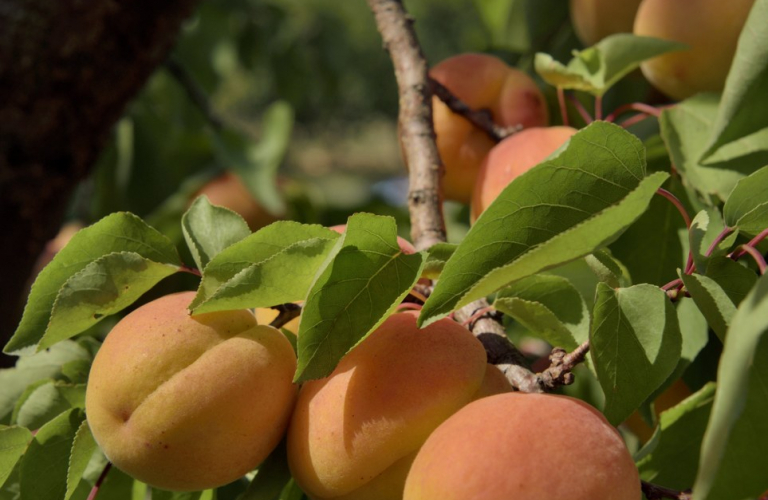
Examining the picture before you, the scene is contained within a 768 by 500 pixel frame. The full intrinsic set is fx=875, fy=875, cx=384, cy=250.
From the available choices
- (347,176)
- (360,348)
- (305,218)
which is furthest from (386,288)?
(347,176)

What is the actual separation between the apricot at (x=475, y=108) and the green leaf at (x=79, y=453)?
340 mm

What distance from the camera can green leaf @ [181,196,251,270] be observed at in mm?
462

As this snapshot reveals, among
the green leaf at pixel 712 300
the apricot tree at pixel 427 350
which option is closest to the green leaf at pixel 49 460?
the apricot tree at pixel 427 350

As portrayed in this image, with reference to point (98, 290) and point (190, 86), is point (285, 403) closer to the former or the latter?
point (98, 290)

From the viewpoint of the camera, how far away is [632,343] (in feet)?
1.26

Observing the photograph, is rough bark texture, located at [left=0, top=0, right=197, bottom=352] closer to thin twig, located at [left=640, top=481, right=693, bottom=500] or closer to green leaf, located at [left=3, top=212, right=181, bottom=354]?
green leaf, located at [left=3, top=212, right=181, bottom=354]

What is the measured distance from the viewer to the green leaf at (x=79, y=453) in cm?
44

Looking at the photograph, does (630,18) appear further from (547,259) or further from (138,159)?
(138,159)

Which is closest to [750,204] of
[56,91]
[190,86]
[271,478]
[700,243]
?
[700,243]

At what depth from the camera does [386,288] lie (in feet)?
1.30

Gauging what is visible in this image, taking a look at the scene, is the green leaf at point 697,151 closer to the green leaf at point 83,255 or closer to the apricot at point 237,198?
the green leaf at point 83,255

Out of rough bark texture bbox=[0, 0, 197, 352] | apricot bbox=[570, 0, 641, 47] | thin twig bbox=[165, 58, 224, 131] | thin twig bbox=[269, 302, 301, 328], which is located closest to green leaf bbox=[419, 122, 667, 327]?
thin twig bbox=[269, 302, 301, 328]

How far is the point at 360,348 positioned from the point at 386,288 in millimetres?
31

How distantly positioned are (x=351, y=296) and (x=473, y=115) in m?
0.31
